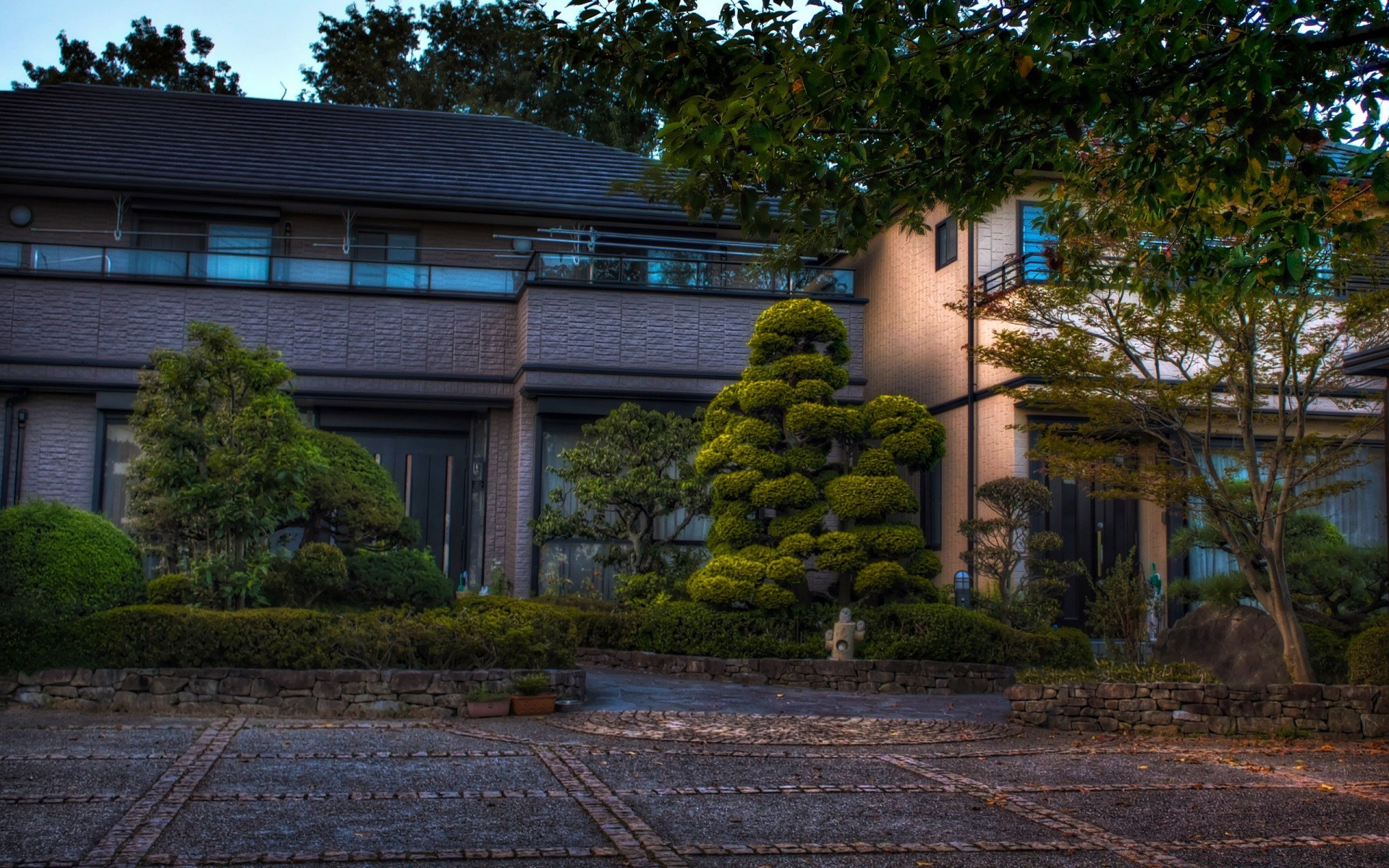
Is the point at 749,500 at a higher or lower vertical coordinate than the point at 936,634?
higher

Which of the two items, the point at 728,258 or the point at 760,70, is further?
the point at 728,258

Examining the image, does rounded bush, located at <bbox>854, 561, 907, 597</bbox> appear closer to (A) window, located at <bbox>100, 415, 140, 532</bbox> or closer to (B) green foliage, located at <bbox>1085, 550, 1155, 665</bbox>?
(B) green foliage, located at <bbox>1085, 550, 1155, 665</bbox>

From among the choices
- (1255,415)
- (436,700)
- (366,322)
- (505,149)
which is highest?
(505,149)

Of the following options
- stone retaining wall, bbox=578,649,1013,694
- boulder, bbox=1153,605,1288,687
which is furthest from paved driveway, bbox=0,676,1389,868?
stone retaining wall, bbox=578,649,1013,694

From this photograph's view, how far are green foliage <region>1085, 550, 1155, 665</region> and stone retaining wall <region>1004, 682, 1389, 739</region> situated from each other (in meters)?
1.20

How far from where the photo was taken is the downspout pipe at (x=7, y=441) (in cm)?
1709

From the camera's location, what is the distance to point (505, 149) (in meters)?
21.4

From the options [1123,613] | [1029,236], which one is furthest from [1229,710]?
[1029,236]

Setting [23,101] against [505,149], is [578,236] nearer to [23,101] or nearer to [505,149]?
[505,149]

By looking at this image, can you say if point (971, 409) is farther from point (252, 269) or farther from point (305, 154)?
point (305, 154)

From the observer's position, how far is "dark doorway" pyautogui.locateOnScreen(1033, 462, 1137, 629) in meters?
17.2

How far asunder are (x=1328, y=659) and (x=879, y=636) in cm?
425

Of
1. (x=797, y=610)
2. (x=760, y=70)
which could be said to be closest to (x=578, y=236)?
(x=797, y=610)

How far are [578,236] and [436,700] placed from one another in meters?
9.72
